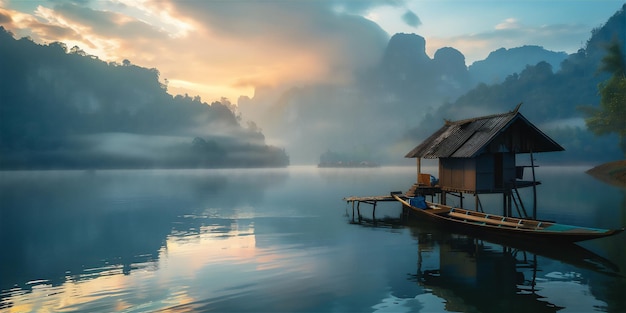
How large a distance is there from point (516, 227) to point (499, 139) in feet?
25.7

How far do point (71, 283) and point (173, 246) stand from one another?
330 inches

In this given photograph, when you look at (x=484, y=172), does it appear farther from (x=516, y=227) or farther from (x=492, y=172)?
(x=516, y=227)

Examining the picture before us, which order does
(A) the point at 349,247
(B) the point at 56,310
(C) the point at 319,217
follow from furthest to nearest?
1. (C) the point at 319,217
2. (A) the point at 349,247
3. (B) the point at 56,310

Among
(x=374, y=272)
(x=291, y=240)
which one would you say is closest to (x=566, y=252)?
(x=374, y=272)

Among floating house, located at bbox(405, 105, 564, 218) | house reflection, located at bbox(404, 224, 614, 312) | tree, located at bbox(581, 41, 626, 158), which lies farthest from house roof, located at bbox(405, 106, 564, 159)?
tree, located at bbox(581, 41, 626, 158)

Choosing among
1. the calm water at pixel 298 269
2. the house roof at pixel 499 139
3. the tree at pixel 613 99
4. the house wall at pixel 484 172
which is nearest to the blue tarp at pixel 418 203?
the calm water at pixel 298 269

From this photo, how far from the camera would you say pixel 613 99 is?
65375mm

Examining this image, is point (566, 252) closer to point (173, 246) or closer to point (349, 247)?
point (349, 247)

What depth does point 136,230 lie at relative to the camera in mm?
33562

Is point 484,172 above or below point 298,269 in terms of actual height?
above

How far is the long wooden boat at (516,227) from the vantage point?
808 inches

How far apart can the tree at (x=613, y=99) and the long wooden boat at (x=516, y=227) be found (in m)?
53.6

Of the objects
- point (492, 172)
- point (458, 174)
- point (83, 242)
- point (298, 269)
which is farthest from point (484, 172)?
point (83, 242)

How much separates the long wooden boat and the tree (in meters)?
53.6
